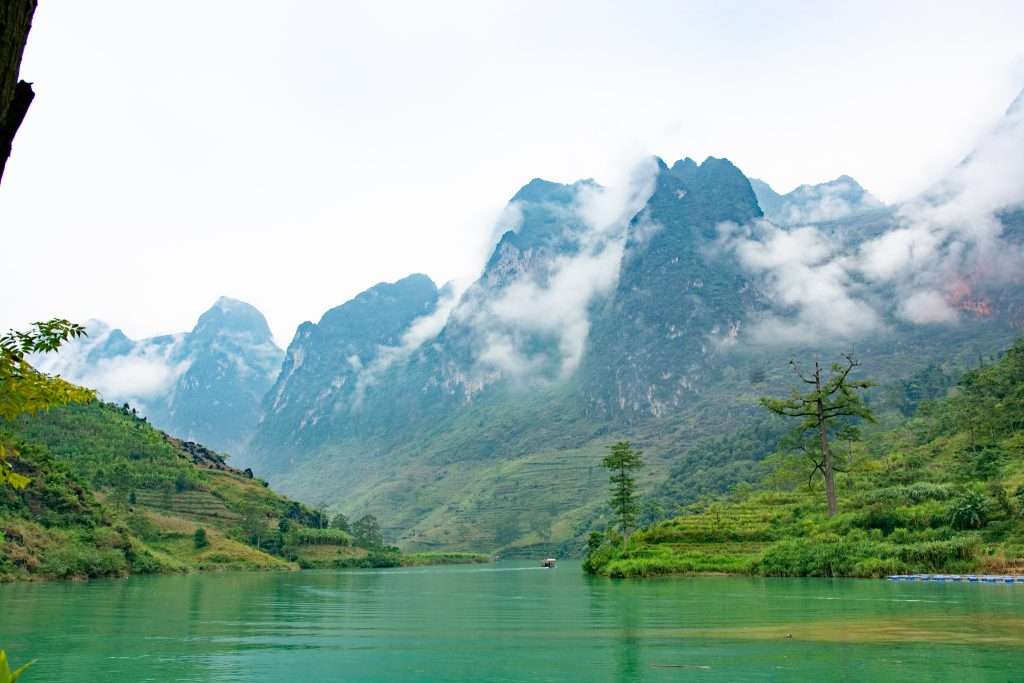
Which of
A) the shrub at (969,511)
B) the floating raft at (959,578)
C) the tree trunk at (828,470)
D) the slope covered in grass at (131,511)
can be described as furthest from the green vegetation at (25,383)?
the slope covered in grass at (131,511)

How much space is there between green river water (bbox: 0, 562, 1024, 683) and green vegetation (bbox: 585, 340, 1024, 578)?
24.2ft

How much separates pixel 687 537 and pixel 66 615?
4649cm

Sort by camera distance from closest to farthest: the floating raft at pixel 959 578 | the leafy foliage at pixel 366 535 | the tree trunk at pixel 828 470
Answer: the floating raft at pixel 959 578 → the tree trunk at pixel 828 470 → the leafy foliage at pixel 366 535

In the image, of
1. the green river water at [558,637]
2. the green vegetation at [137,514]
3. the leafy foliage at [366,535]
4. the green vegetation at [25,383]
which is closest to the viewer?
the green vegetation at [25,383]

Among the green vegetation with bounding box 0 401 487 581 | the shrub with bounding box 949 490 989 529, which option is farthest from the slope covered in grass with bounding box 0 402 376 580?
the shrub with bounding box 949 490 989 529

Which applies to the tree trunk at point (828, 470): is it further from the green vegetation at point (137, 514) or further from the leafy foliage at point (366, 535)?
the leafy foliage at point (366, 535)

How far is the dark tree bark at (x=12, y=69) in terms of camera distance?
4.64m

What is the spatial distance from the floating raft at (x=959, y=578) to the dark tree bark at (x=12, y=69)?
5005 centimetres

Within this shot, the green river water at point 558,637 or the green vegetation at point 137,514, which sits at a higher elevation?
the green vegetation at point 137,514

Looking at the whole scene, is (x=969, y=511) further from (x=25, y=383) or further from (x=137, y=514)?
(x=137, y=514)

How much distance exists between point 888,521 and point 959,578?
9281 millimetres

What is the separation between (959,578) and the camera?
48531 millimetres

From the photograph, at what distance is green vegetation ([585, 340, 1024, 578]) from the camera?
51.5 meters

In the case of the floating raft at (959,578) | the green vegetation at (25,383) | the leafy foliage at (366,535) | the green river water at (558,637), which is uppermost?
the green vegetation at (25,383)
